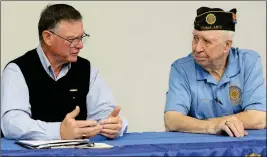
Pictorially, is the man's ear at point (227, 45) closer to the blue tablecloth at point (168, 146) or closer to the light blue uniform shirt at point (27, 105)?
the blue tablecloth at point (168, 146)

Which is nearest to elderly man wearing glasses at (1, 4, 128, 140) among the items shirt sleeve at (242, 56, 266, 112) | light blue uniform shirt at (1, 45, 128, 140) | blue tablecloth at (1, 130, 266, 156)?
light blue uniform shirt at (1, 45, 128, 140)

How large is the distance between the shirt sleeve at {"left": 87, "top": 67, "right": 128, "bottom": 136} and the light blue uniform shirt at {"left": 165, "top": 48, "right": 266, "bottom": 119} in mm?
322

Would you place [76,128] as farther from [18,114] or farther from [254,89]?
[254,89]

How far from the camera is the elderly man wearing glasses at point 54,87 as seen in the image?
256 cm

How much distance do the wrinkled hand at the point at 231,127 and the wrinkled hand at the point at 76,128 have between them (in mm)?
617

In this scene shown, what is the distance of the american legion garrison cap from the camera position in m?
2.99

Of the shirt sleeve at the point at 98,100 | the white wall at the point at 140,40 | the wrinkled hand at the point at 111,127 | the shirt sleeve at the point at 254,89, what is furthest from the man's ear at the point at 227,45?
the white wall at the point at 140,40

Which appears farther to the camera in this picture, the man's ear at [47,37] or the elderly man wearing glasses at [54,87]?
the man's ear at [47,37]

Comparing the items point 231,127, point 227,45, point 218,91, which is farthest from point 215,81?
point 231,127

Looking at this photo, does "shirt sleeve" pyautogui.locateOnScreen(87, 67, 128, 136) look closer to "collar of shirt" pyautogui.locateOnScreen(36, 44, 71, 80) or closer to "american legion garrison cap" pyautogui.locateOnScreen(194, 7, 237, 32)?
"collar of shirt" pyautogui.locateOnScreen(36, 44, 71, 80)

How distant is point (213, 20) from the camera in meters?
3.00

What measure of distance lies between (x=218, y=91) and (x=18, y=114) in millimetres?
1110

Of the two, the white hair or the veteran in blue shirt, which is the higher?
the white hair

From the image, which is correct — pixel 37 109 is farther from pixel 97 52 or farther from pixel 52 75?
pixel 97 52
